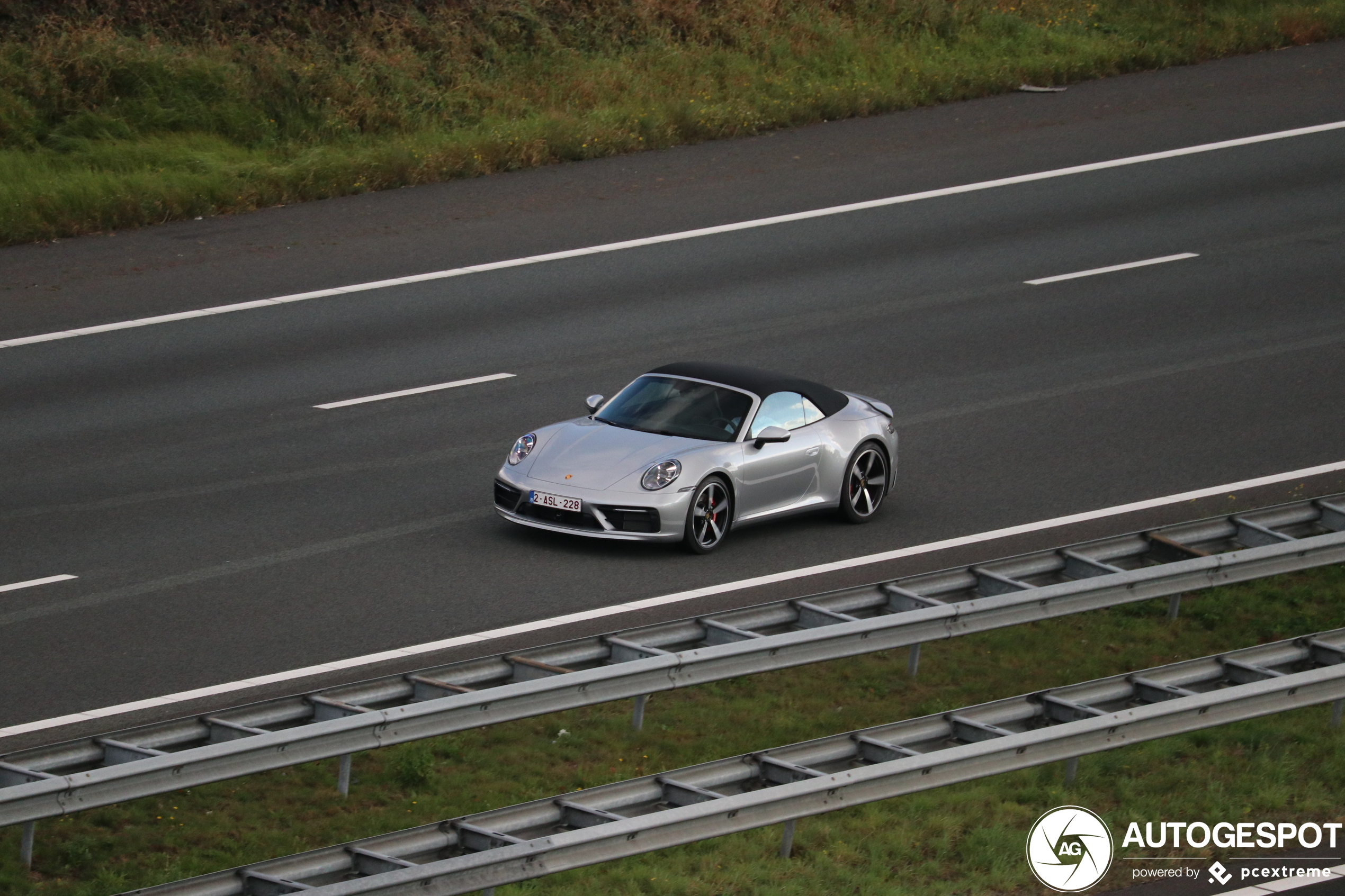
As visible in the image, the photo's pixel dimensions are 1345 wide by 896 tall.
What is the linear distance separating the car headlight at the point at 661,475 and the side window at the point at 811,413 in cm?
144

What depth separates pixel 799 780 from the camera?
8.70 meters

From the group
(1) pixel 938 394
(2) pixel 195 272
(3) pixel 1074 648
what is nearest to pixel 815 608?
(3) pixel 1074 648

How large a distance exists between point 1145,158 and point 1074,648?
13707 mm

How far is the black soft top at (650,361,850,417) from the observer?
1459 centimetres

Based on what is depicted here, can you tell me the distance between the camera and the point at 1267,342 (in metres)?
18.8

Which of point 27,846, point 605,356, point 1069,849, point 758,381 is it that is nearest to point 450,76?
point 605,356

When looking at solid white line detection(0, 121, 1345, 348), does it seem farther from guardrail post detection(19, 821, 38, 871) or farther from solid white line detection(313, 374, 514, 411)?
guardrail post detection(19, 821, 38, 871)

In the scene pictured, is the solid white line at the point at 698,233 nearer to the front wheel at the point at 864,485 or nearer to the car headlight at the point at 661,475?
the front wheel at the point at 864,485

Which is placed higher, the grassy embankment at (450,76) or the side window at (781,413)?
the grassy embankment at (450,76)

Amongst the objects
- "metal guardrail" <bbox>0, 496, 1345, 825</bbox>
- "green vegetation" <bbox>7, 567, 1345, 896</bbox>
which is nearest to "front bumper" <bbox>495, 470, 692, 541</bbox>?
"green vegetation" <bbox>7, 567, 1345, 896</bbox>

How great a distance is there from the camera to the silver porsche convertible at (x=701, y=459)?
13.6 meters

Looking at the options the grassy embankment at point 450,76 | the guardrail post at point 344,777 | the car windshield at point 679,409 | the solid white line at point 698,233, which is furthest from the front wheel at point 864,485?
the grassy embankment at point 450,76

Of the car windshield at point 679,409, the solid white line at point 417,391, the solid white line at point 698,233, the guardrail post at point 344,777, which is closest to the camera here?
the guardrail post at point 344,777

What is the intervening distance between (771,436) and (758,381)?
27.5 inches
